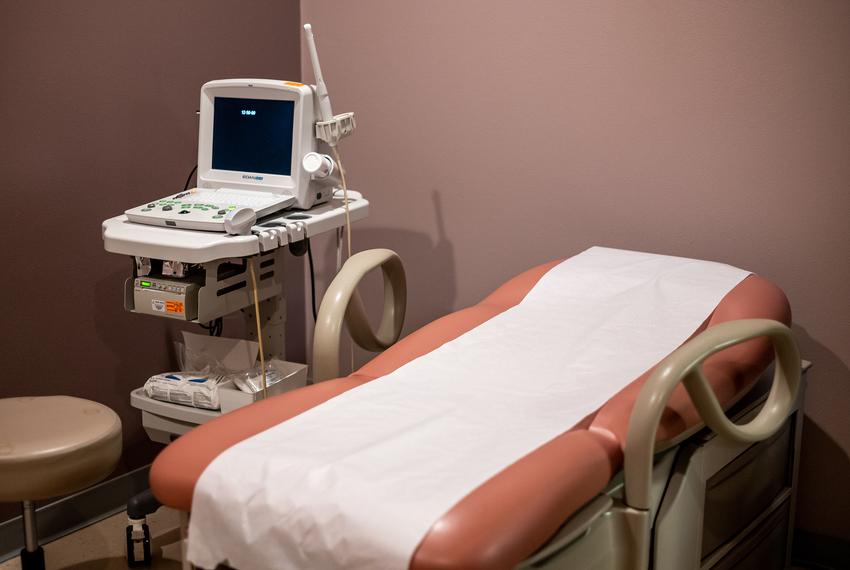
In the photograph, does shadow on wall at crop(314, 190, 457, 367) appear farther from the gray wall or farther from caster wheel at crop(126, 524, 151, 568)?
caster wheel at crop(126, 524, 151, 568)

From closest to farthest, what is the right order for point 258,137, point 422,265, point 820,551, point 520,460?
1. point 520,460
2. point 258,137
3. point 820,551
4. point 422,265

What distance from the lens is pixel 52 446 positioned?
2049 millimetres

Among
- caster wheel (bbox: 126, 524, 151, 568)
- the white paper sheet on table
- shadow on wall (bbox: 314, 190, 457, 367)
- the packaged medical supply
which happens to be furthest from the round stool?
shadow on wall (bbox: 314, 190, 457, 367)

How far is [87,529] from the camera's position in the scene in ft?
8.59

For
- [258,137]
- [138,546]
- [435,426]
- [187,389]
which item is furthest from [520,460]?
[138,546]

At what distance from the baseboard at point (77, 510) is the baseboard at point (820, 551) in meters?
1.81

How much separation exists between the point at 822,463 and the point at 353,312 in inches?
49.1

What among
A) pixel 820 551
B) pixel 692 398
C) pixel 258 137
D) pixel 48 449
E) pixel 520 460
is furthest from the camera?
pixel 820 551

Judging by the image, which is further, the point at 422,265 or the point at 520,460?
the point at 422,265

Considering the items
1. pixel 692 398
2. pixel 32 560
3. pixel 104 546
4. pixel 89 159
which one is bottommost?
pixel 104 546

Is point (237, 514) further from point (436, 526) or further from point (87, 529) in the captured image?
point (87, 529)

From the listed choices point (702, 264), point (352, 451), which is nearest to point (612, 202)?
point (702, 264)

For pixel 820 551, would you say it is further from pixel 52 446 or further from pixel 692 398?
pixel 52 446

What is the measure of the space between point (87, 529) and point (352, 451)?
1381mm
